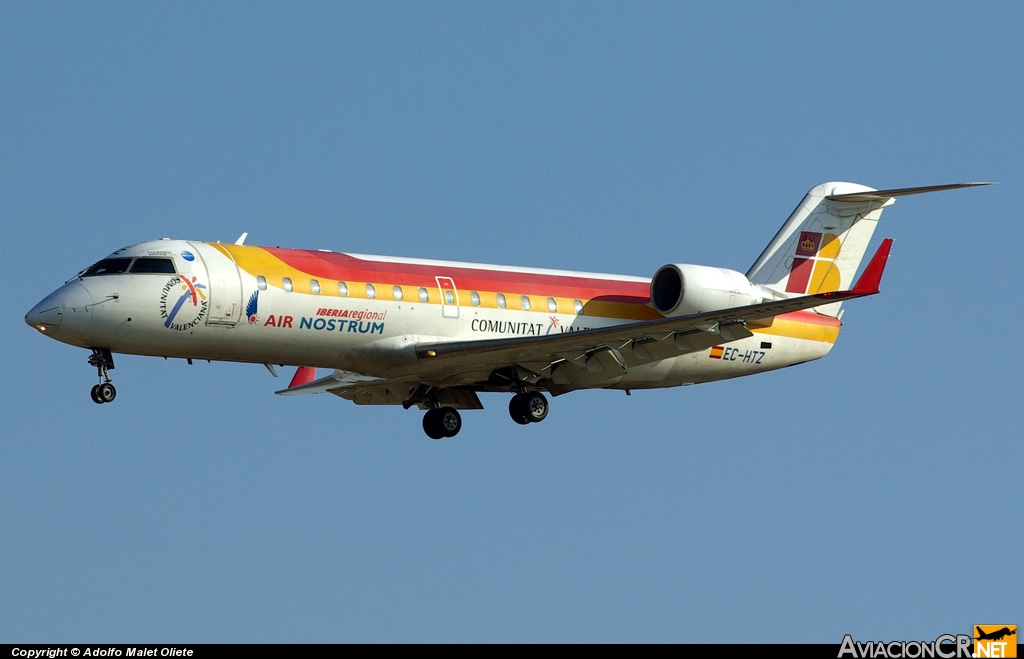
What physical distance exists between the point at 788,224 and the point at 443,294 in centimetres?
913

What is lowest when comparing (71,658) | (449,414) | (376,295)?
(71,658)

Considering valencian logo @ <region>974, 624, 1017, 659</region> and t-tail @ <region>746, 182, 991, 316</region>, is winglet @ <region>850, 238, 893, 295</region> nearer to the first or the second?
t-tail @ <region>746, 182, 991, 316</region>

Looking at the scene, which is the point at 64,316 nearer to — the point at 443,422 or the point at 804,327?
the point at 443,422

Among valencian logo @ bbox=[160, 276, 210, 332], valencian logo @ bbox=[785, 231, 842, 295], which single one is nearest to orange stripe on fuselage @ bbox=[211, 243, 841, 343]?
valencian logo @ bbox=[785, 231, 842, 295]

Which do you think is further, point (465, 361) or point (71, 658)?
point (465, 361)

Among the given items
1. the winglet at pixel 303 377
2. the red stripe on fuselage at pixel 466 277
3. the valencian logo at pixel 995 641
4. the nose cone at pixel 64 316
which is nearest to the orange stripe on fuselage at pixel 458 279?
the red stripe on fuselage at pixel 466 277

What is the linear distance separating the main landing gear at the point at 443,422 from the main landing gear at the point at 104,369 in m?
7.21

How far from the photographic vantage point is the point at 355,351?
31516 millimetres

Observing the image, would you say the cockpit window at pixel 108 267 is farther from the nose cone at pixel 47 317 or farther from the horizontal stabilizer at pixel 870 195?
the horizontal stabilizer at pixel 870 195

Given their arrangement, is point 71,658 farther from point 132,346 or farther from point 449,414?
point 449,414

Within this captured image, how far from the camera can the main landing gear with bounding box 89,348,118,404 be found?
30031mm

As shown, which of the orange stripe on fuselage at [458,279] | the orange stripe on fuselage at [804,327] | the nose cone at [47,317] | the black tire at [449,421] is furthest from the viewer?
the orange stripe on fuselage at [804,327]

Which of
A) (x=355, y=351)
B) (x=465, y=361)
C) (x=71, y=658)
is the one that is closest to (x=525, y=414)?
(x=465, y=361)

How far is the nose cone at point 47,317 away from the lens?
29.6m
